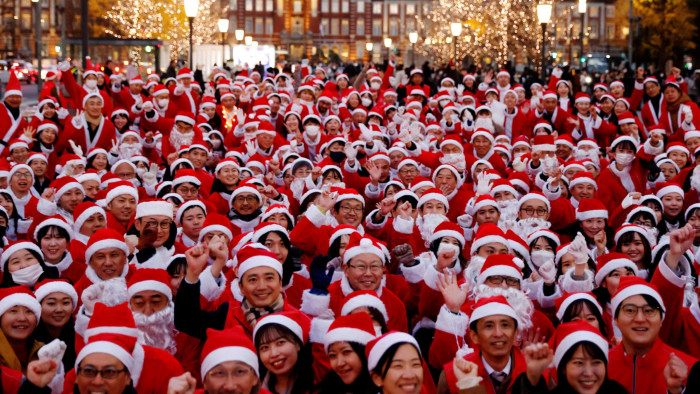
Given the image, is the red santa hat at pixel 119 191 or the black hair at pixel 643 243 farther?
the red santa hat at pixel 119 191

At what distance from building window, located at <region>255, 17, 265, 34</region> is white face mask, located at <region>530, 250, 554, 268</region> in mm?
126696

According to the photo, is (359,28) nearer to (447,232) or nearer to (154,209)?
(154,209)

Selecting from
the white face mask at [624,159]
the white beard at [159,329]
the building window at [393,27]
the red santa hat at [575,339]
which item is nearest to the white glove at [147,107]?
the white face mask at [624,159]

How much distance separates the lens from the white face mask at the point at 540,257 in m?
7.50

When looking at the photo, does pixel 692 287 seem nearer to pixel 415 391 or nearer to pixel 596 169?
pixel 415 391

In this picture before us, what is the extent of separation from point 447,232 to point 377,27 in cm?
12666

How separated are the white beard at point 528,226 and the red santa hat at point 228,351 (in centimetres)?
429

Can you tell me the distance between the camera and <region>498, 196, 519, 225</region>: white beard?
368 inches

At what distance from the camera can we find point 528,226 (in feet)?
28.5

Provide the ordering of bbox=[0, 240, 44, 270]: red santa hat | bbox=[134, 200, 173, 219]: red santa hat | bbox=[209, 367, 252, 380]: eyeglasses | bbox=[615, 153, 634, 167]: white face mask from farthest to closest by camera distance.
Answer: bbox=[615, 153, 634, 167]: white face mask → bbox=[134, 200, 173, 219]: red santa hat → bbox=[0, 240, 44, 270]: red santa hat → bbox=[209, 367, 252, 380]: eyeglasses

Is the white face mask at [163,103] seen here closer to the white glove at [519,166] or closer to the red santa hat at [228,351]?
the white glove at [519,166]

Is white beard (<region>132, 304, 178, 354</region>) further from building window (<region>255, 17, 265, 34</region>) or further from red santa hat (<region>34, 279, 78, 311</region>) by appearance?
building window (<region>255, 17, 265, 34</region>)

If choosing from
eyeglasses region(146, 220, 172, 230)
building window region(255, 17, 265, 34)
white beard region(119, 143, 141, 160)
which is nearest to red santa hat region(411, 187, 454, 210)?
eyeglasses region(146, 220, 172, 230)

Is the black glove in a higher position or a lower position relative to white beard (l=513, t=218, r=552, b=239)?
lower
